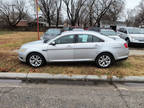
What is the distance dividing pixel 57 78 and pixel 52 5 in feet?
115

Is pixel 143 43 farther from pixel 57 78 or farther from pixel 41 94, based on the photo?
pixel 41 94

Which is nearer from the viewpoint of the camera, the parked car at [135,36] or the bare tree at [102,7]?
the parked car at [135,36]

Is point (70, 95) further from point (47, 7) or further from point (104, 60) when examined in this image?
point (47, 7)

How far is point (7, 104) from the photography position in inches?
104

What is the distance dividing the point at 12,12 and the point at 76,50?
4666cm

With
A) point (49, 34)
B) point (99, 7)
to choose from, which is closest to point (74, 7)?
point (99, 7)

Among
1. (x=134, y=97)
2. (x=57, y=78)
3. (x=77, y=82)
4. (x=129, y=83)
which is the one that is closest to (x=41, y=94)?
(x=57, y=78)

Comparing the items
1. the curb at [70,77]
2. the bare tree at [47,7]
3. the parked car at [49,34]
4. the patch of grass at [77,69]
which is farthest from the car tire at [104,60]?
the bare tree at [47,7]

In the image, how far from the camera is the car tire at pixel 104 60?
4695 millimetres

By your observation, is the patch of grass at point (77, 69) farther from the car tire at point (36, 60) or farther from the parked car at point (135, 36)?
the parked car at point (135, 36)

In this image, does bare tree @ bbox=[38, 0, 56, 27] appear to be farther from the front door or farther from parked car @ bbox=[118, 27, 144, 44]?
the front door

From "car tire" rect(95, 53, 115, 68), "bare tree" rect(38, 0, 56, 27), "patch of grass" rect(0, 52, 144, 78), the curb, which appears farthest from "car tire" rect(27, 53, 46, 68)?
"bare tree" rect(38, 0, 56, 27)

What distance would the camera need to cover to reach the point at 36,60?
4766 millimetres

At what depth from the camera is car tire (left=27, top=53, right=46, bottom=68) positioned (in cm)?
471
